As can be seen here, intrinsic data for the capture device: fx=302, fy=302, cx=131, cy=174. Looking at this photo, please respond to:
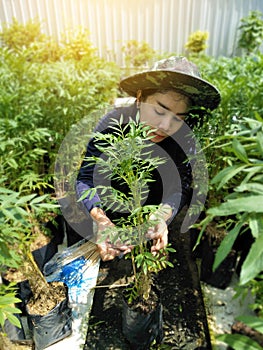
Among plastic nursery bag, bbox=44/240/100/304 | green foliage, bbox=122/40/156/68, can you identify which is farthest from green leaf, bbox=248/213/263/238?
green foliage, bbox=122/40/156/68

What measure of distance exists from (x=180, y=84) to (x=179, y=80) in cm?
2

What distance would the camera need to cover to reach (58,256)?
4.37ft

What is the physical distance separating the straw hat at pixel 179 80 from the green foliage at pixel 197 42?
4.39 meters

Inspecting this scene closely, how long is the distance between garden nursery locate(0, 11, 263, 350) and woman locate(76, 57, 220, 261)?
6cm

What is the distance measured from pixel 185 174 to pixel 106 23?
479 centimetres

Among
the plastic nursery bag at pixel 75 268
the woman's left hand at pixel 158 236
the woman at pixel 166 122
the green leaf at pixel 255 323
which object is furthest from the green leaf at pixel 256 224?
the plastic nursery bag at pixel 75 268

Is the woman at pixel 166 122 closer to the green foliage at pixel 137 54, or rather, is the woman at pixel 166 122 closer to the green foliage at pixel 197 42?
the green foliage at pixel 137 54

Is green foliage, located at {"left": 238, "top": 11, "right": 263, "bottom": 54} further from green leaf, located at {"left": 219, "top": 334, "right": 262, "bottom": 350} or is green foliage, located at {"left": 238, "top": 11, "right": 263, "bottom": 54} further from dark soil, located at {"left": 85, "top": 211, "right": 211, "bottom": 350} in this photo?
green leaf, located at {"left": 219, "top": 334, "right": 262, "bottom": 350}

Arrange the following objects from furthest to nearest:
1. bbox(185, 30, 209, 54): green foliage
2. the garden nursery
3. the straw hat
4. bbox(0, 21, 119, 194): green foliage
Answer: bbox(185, 30, 209, 54): green foliage < bbox(0, 21, 119, 194): green foliage < the straw hat < the garden nursery

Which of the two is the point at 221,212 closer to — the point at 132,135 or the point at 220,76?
the point at 132,135

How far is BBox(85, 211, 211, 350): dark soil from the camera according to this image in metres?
1.17

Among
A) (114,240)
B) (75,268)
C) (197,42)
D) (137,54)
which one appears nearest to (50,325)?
(75,268)

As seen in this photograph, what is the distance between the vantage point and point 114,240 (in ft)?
2.86

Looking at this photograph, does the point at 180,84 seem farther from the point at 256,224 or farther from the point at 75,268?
the point at 75,268
